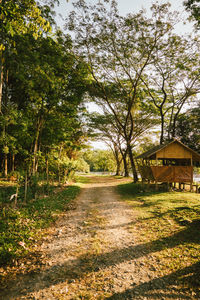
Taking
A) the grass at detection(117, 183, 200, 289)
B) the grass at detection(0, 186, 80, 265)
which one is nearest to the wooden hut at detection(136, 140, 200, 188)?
the grass at detection(117, 183, 200, 289)

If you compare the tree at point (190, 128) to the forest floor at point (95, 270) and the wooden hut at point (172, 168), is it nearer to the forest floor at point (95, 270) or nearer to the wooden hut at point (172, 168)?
the wooden hut at point (172, 168)

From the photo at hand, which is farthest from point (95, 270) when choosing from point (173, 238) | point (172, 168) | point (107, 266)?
point (172, 168)

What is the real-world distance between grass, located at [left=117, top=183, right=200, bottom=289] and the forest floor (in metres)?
0.05

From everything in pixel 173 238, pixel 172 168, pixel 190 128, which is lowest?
pixel 173 238

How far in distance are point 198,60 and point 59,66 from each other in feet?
43.7

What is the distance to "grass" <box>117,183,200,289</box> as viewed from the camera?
3.62m

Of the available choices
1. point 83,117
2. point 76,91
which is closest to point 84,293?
point 76,91

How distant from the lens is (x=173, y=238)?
16.7 ft

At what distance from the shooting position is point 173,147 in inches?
571

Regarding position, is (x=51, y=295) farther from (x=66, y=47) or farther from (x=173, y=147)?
(x=66, y=47)

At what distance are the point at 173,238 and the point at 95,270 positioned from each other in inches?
113

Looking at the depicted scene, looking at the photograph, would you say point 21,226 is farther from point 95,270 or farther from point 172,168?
point 172,168

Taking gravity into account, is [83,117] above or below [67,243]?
above

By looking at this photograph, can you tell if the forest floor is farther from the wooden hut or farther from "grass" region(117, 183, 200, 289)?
the wooden hut
